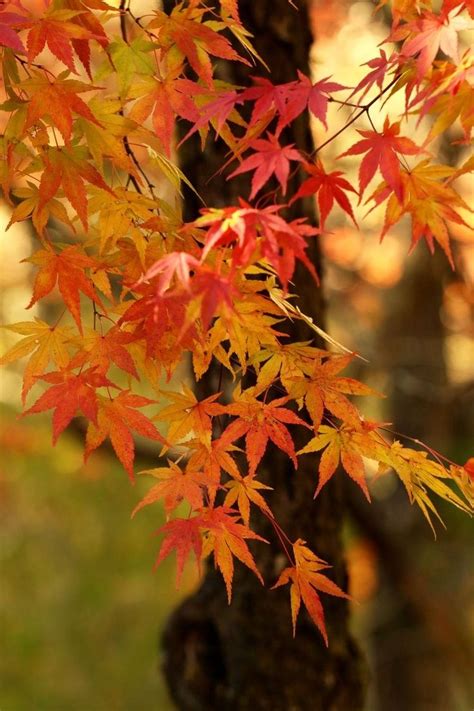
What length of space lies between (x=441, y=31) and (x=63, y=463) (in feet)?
21.0

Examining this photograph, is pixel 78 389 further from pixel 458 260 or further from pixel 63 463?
pixel 63 463

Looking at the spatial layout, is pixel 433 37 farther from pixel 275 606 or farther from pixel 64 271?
pixel 275 606

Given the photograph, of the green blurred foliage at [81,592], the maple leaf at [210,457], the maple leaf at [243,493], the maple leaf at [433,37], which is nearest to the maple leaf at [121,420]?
the maple leaf at [210,457]

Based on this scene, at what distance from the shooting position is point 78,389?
4.47 feet

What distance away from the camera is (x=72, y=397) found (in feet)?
4.44

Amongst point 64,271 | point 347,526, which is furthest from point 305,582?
point 347,526

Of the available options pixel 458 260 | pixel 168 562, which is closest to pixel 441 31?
pixel 458 260

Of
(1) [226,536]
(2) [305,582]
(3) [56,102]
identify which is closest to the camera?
(3) [56,102]

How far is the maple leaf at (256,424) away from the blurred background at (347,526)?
4.39ft

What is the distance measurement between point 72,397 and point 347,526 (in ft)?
16.1

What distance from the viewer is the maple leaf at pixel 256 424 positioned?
1.48 m

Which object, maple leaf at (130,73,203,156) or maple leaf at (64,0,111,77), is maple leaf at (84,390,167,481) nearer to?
maple leaf at (130,73,203,156)

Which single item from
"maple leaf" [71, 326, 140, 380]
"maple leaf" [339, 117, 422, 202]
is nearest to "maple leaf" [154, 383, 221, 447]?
"maple leaf" [71, 326, 140, 380]

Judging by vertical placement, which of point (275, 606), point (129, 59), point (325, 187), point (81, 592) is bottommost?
point (81, 592)
